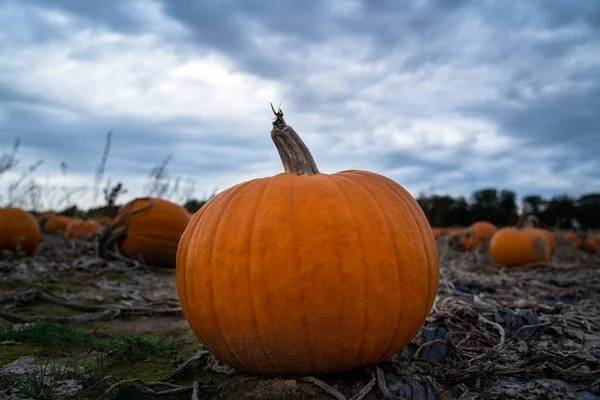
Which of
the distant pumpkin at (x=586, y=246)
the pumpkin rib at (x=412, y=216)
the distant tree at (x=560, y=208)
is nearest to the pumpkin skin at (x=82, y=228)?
Answer: the pumpkin rib at (x=412, y=216)

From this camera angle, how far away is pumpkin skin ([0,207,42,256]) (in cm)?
683

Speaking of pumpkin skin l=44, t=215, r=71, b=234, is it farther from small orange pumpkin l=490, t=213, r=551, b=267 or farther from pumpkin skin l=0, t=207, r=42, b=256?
small orange pumpkin l=490, t=213, r=551, b=267

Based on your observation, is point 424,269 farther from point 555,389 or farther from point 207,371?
point 207,371

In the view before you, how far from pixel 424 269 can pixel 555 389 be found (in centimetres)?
73

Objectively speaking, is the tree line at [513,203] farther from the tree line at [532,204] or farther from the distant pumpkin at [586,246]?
the distant pumpkin at [586,246]

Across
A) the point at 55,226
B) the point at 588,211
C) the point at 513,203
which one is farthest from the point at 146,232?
the point at 588,211

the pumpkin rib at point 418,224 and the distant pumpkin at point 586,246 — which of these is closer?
the pumpkin rib at point 418,224

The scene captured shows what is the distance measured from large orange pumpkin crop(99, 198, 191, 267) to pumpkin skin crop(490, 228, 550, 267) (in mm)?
5160

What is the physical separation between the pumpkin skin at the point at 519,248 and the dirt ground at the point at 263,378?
9.12 ft

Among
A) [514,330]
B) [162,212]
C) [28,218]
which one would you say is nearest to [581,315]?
[514,330]

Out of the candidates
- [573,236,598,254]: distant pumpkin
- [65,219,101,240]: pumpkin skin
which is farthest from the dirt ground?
[573,236,598,254]: distant pumpkin

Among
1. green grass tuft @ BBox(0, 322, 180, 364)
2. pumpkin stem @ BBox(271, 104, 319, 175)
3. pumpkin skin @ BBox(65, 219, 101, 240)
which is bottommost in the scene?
green grass tuft @ BBox(0, 322, 180, 364)

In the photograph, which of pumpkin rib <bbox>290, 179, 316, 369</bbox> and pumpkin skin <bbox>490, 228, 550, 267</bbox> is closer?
pumpkin rib <bbox>290, 179, 316, 369</bbox>

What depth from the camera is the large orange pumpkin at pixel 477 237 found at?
36.6 ft
